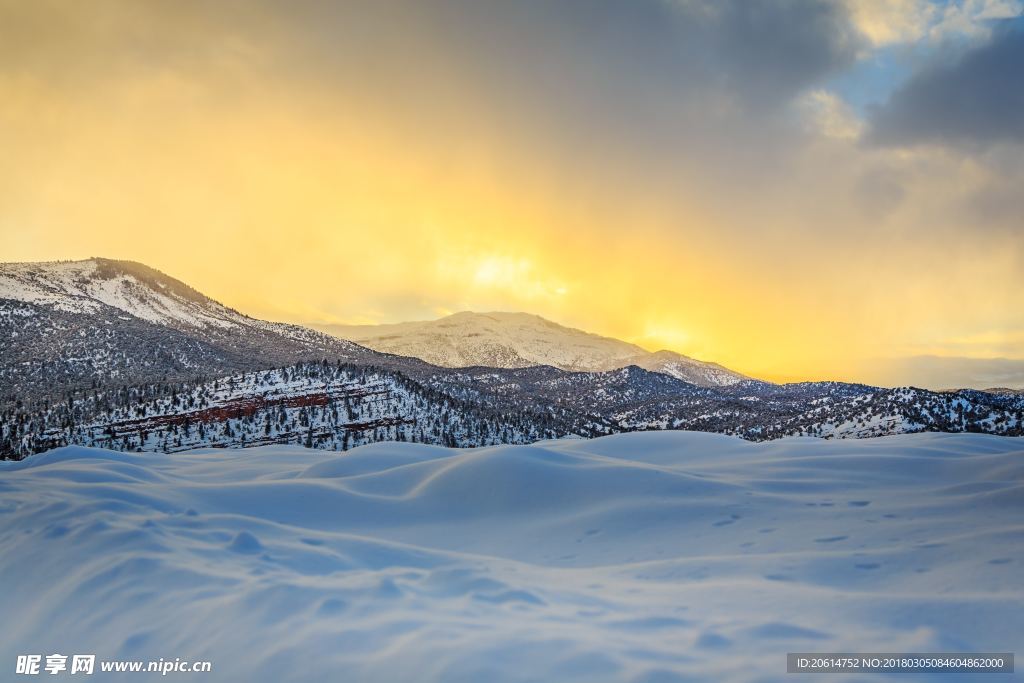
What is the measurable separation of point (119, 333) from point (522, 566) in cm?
11901

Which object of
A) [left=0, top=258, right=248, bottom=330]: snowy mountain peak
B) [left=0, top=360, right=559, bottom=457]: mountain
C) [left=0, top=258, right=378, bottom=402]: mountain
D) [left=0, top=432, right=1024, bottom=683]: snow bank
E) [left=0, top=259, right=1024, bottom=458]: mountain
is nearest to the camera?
[left=0, top=432, right=1024, bottom=683]: snow bank

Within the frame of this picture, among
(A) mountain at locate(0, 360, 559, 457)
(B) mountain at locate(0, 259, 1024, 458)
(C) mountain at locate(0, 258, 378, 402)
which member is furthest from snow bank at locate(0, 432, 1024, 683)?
(C) mountain at locate(0, 258, 378, 402)

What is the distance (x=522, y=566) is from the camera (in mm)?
7211

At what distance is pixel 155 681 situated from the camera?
4613 millimetres

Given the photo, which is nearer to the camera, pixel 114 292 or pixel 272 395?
pixel 272 395

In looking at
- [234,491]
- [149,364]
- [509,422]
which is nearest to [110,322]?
[149,364]

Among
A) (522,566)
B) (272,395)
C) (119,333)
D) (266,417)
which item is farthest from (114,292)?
(522,566)

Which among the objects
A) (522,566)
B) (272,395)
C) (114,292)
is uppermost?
(114,292)

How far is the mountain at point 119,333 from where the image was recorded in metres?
83.9

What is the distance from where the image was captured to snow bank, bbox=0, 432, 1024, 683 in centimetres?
456

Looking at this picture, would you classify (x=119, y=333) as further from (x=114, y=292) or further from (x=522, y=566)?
(x=522, y=566)

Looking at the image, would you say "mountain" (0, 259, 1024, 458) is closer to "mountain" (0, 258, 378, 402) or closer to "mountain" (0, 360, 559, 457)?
"mountain" (0, 360, 559, 457)

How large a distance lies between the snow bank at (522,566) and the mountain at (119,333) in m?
62.8

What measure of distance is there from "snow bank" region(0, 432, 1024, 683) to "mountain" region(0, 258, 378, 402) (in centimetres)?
6280
